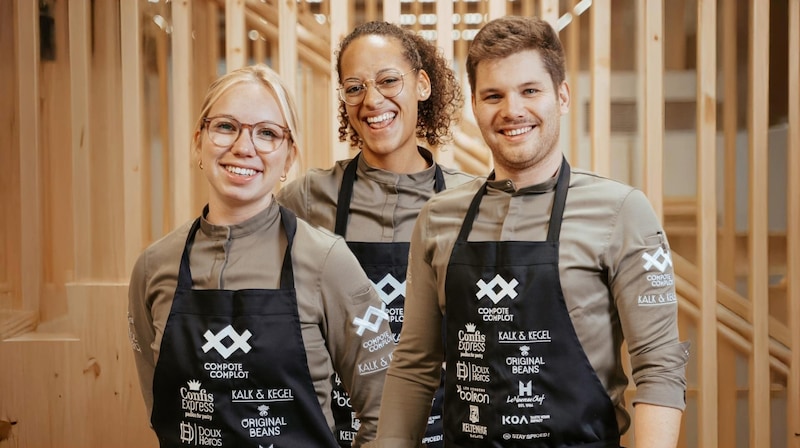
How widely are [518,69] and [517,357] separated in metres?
0.51

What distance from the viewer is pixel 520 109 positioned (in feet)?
5.22

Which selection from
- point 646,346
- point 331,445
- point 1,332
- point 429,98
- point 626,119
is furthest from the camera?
point 626,119

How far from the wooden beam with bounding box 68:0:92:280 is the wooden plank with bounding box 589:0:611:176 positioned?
6.25 ft

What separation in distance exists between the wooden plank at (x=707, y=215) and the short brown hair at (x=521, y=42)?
1751 millimetres

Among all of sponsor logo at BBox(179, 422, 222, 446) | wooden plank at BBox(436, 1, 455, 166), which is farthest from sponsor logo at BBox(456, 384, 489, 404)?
wooden plank at BBox(436, 1, 455, 166)

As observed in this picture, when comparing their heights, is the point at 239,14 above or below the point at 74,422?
above

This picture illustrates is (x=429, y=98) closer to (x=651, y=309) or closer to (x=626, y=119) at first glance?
(x=651, y=309)

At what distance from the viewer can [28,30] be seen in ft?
11.4

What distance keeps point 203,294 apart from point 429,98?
1.00 meters

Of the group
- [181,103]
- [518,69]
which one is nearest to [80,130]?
[181,103]

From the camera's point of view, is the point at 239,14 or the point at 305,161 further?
the point at 305,161

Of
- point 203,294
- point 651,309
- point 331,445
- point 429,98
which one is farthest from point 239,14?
point 651,309

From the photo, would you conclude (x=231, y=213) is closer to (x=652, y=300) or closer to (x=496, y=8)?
(x=652, y=300)

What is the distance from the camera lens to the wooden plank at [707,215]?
10.5 feet
